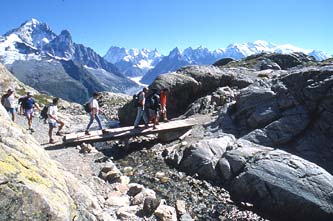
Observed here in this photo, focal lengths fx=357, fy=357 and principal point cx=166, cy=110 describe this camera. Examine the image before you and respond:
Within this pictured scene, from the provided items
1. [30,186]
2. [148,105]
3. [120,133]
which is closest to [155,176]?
[120,133]

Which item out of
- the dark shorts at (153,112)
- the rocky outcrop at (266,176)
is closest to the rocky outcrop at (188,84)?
the dark shorts at (153,112)

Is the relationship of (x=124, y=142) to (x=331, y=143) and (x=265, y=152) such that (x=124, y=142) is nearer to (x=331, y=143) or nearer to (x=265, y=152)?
(x=265, y=152)

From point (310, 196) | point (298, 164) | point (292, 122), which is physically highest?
point (292, 122)

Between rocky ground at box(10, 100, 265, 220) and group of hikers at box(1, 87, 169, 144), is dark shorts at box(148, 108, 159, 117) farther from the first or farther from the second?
rocky ground at box(10, 100, 265, 220)

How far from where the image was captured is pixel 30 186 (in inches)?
383

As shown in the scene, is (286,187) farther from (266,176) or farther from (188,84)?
(188,84)

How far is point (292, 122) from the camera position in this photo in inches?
1068

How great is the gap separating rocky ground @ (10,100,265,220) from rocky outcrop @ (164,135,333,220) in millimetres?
881

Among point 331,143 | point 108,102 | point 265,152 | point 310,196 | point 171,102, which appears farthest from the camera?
point 108,102

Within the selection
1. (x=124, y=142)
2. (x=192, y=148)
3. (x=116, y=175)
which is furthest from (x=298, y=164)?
(x=124, y=142)

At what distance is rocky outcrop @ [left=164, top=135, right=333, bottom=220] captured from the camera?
1956 centimetres

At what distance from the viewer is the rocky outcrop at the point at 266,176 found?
1956cm

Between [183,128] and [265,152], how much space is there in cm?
1039

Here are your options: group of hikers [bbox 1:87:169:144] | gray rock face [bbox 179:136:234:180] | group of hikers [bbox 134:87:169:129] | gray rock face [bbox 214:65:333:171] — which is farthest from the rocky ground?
gray rock face [bbox 214:65:333:171]
